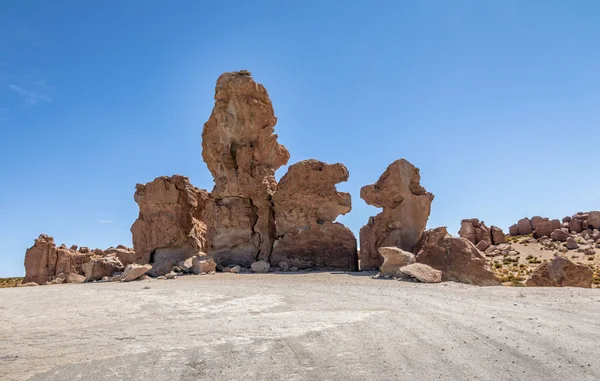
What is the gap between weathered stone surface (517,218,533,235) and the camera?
38469mm

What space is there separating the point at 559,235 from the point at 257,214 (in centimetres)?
2600

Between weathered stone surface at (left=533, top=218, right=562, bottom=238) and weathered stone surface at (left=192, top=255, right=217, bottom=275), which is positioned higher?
weathered stone surface at (left=533, top=218, right=562, bottom=238)

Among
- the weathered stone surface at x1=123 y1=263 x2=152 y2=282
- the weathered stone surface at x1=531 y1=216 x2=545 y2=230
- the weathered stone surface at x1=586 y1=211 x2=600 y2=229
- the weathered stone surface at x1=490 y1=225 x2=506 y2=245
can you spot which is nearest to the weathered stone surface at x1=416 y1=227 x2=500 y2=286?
the weathered stone surface at x1=123 y1=263 x2=152 y2=282

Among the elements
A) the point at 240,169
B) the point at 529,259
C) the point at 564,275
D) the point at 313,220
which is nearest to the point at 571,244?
the point at 529,259

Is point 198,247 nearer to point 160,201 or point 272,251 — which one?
point 160,201

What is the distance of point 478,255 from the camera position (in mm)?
10594

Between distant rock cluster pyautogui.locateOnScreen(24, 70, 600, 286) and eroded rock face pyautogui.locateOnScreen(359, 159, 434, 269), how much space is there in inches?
1.3

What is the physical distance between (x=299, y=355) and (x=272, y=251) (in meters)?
11.1

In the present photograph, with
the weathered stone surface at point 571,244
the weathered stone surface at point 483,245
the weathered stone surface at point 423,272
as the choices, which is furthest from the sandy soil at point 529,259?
the weathered stone surface at point 423,272

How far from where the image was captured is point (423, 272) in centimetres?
976

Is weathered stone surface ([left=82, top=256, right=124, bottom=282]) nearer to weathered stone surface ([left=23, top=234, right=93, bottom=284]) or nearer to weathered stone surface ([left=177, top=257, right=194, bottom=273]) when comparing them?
weathered stone surface ([left=177, top=257, right=194, bottom=273])

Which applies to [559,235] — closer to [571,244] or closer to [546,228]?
[546,228]

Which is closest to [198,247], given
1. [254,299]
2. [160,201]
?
[160,201]

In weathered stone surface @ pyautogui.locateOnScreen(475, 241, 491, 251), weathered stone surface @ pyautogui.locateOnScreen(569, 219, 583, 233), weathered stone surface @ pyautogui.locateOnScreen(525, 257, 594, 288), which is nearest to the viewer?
weathered stone surface @ pyautogui.locateOnScreen(525, 257, 594, 288)
